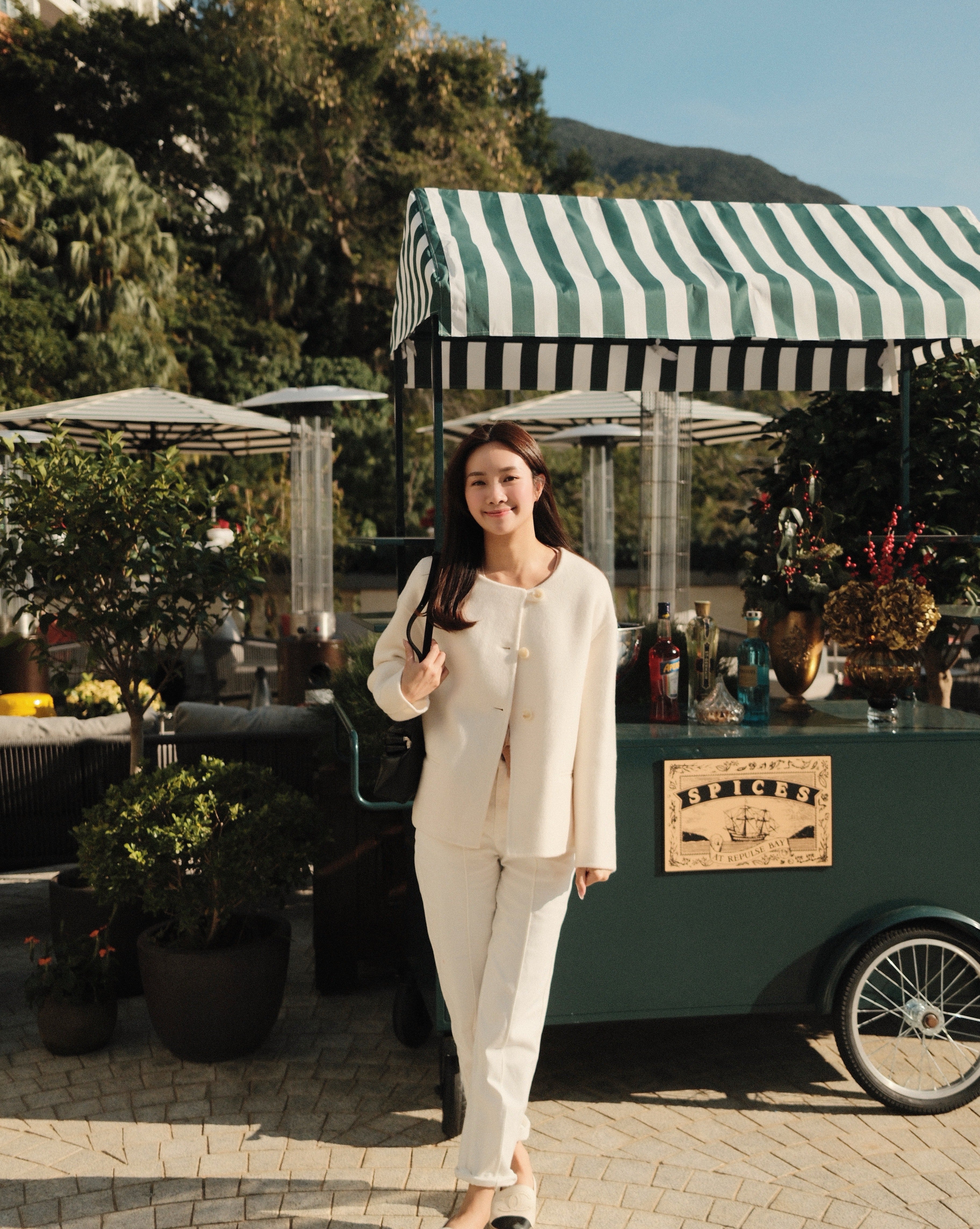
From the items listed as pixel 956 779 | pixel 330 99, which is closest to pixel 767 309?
pixel 956 779

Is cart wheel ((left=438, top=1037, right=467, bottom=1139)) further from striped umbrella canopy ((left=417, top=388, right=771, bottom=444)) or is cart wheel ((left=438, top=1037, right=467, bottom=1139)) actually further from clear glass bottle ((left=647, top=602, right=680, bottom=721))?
striped umbrella canopy ((left=417, top=388, right=771, bottom=444))

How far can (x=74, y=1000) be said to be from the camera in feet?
12.5

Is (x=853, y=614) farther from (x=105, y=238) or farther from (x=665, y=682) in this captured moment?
(x=105, y=238)

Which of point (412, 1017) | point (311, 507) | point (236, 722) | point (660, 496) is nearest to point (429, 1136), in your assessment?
point (412, 1017)

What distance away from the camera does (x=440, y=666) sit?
8.70ft

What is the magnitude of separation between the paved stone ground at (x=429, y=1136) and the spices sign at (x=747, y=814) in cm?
79

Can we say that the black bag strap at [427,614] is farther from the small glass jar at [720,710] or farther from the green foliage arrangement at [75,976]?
the green foliage arrangement at [75,976]

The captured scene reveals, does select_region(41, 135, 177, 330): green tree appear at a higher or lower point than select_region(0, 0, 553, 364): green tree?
lower

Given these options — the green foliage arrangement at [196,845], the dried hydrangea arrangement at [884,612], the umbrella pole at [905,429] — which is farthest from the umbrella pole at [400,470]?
the umbrella pole at [905,429]

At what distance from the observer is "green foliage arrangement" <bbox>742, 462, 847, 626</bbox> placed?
3.94 meters

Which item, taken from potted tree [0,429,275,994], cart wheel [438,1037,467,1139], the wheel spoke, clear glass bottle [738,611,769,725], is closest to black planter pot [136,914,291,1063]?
potted tree [0,429,275,994]

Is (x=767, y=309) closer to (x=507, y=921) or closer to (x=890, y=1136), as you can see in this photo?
(x=507, y=921)

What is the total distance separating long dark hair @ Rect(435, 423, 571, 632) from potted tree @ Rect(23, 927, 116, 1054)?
2032 mm

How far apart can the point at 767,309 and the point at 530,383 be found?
1654mm
